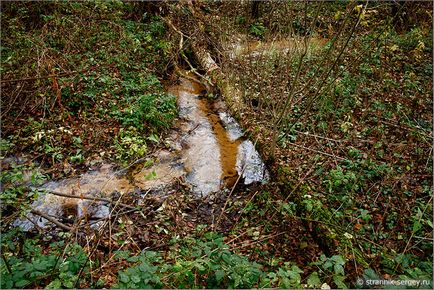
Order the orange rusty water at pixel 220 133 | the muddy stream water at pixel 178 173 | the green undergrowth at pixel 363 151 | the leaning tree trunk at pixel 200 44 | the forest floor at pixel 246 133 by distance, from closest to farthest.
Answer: the forest floor at pixel 246 133, the green undergrowth at pixel 363 151, the muddy stream water at pixel 178 173, the orange rusty water at pixel 220 133, the leaning tree trunk at pixel 200 44

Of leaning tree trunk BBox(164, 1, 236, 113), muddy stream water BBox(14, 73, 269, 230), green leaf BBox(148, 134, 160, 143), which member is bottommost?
muddy stream water BBox(14, 73, 269, 230)

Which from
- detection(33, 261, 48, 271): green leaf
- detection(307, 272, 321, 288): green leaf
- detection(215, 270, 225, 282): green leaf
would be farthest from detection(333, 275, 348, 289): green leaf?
detection(33, 261, 48, 271): green leaf

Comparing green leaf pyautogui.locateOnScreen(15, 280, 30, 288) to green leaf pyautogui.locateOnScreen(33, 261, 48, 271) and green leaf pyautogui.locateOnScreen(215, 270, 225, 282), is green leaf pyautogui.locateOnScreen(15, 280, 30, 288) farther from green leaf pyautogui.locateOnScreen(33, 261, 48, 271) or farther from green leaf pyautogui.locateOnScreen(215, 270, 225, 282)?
green leaf pyautogui.locateOnScreen(215, 270, 225, 282)

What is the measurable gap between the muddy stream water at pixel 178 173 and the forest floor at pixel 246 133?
0.71 feet

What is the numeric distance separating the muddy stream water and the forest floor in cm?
22

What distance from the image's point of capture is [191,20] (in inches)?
396

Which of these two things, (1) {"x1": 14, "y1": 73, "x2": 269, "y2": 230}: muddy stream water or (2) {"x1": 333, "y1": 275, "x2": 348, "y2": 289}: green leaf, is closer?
(2) {"x1": 333, "y1": 275, "x2": 348, "y2": 289}: green leaf

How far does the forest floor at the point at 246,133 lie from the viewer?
3428 millimetres

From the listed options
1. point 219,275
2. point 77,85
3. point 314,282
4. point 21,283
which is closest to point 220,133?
point 77,85

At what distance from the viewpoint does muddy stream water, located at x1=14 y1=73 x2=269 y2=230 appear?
5.11 metres

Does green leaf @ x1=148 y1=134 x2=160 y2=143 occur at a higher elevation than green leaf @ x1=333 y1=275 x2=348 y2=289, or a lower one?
lower

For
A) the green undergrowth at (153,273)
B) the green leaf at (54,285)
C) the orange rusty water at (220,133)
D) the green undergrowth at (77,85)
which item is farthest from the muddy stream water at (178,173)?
the green leaf at (54,285)

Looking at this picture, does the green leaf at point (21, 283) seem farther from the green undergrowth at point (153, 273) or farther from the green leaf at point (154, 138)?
the green leaf at point (154, 138)

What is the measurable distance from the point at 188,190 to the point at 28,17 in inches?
277
